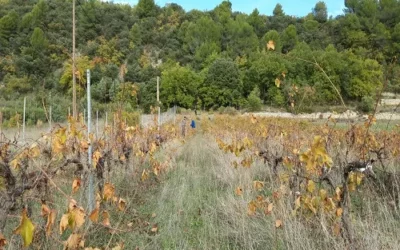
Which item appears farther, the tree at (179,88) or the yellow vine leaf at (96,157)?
the tree at (179,88)

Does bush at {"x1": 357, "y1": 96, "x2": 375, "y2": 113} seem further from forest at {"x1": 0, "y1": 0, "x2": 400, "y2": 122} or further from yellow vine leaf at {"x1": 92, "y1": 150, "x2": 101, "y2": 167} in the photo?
forest at {"x1": 0, "y1": 0, "x2": 400, "y2": 122}

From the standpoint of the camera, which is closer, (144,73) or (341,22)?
(144,73)

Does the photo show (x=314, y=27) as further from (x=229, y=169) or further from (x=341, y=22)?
(x=229, y=169)

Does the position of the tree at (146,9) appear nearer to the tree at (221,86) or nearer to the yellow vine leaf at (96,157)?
the tree at (221,86)

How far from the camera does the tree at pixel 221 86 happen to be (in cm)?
4031

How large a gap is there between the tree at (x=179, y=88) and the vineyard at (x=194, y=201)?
32.7m

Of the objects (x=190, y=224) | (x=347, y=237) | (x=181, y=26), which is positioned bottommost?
(x=190, y=224)

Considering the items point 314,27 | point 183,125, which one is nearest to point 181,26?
point 314,27

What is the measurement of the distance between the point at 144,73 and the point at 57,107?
17.0m

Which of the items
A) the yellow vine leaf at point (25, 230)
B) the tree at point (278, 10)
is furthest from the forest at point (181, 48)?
the yellow vine leaf at point (25, 230)

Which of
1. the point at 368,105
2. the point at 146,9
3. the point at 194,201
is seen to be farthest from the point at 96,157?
the point at 146,9

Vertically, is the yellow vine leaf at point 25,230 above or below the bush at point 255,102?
above

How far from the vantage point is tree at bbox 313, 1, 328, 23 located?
69450mm

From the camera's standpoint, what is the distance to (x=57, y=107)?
2403cm
